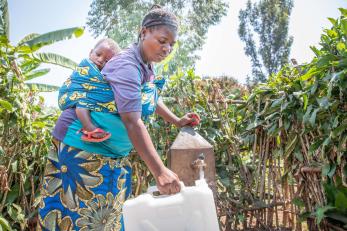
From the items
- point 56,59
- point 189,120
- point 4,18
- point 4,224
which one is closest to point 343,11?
point 189,120

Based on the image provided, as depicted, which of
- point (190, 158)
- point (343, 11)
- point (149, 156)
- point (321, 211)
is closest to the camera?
point (149, 156)

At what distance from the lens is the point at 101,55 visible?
1960mm

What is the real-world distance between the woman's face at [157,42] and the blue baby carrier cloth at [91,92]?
0.15 metres

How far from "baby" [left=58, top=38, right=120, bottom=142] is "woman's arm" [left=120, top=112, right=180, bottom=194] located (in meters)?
0.19

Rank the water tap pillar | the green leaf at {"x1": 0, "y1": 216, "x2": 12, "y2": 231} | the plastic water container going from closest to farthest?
1. the plastic water container
2. the water tap pillar
3. the green leaf at {"x1": 0, "y1": 216, "x2": 12, "y2": 231}

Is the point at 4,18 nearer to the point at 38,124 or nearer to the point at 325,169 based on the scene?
the point at 38,124

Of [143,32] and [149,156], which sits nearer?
[149,156]

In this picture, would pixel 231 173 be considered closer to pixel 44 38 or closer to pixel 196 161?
pixel 196 161

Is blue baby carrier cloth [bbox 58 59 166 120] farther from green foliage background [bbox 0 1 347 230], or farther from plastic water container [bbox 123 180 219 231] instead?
green foliage background [bbox 0 1 347 230]

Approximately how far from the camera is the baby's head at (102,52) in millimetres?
1946

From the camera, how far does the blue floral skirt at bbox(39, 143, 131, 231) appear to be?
4.74 feet

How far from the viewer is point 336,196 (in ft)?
6.40

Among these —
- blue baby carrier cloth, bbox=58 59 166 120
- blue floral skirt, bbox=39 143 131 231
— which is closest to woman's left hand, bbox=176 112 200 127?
blue baby carrier cloth, bbox=58 59 166 120

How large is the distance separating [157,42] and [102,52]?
65 centimetres
